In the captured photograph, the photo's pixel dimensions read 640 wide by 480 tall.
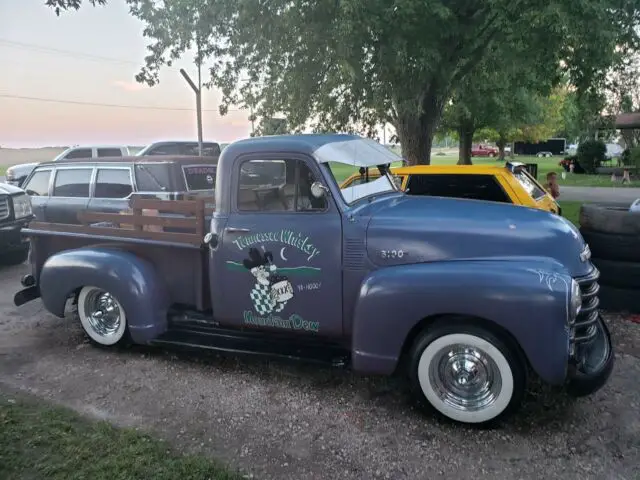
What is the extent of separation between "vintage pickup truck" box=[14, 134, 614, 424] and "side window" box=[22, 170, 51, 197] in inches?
181

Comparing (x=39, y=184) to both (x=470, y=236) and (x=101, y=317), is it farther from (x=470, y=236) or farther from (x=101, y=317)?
(x=470, y=236)

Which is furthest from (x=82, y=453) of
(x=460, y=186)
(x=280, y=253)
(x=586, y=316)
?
(x=460, y=186)

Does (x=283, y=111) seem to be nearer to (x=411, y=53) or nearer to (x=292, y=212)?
(x=411, y=53)

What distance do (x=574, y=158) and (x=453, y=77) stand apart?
22.8m

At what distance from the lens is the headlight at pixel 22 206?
8.29 meters

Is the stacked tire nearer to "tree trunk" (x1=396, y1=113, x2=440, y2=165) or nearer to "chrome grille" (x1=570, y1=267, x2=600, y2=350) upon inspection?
"chrome grille" (x1=570, y1=267, x2=600, y2=350)

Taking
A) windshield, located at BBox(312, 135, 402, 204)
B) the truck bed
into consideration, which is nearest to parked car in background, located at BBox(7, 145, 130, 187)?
the truck bed

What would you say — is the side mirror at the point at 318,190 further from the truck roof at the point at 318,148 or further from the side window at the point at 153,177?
the side window at the point at 153,177

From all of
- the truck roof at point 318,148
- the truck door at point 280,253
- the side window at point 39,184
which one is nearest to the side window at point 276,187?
the truck door at point 280,253

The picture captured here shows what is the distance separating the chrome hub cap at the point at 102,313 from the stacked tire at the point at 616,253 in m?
4.96

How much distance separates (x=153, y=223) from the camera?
4668 millimetres

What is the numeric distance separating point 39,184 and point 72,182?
975mm

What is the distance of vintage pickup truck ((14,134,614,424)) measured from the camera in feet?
10.7

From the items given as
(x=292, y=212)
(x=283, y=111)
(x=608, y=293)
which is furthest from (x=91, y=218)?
(x=283, y=111)
